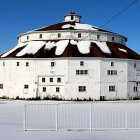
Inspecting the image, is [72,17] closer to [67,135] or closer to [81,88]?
[81,88]

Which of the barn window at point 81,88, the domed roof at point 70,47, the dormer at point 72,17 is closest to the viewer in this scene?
the barn window at point 81,88

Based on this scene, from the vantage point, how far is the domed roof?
187ft

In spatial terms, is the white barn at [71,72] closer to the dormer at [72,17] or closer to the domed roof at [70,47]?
the domed roof at [70,47]

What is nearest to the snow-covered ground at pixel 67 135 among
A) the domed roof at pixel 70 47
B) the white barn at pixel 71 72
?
the white barn at pixel 71 72

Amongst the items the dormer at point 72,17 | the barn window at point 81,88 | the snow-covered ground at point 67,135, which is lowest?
the snow-covered ground at point 67,135

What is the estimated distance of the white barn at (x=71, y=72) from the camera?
182ft

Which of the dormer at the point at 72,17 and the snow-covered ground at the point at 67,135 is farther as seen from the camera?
the dormer at the point at 72,17

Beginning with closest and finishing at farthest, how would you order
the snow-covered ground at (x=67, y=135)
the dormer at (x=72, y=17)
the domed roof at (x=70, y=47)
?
the snow-covered ground at (x=67, y=135)
the domed roof at (x=70, y=47)
the dormer at (x=72, y=17)

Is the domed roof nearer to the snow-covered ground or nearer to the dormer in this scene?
the dormer

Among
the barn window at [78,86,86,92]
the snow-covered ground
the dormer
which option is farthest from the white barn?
the snow-covered ground

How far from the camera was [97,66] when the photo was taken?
183 ft

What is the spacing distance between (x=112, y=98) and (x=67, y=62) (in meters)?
9.86

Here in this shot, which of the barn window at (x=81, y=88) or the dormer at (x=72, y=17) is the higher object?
the dormer at (x=72, y=17)

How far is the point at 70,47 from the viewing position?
2299 inches
